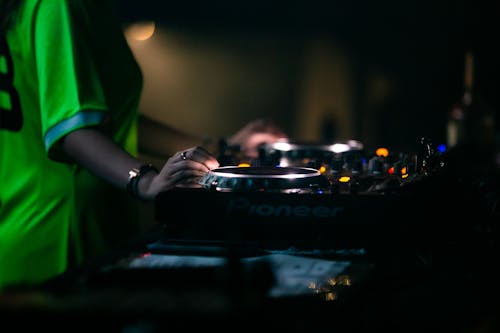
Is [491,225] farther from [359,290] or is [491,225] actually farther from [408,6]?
[408,6]

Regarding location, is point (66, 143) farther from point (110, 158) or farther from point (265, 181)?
point (265, 181)

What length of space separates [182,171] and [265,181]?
0.58ft

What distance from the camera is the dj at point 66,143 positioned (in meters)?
1.14

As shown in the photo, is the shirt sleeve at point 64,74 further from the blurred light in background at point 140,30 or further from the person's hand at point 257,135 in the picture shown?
the blurred light in background at point 140,30

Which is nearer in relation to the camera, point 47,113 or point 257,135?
point 47,113

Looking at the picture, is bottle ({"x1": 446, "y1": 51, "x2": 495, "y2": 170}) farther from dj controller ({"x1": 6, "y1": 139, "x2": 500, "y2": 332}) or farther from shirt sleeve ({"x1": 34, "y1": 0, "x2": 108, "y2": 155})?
shirt sleeve ({"x1": 34, "y1": 0, "x2": 108, "y2": 155})

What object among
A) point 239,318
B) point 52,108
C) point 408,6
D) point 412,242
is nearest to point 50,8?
point 52,108

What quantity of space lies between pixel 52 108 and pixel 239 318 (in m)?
0.74

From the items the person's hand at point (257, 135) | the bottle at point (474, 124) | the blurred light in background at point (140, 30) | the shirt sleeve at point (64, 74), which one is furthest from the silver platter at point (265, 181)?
the blurred light in background at point (140, 30)

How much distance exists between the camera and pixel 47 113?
3.83ft

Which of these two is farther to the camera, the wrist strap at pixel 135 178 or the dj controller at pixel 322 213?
the wrist strap at pixel 135 178

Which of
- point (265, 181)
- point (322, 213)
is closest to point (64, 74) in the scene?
point (265, 181)

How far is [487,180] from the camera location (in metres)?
1.18

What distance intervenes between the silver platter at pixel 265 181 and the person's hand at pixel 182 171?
0.05 meters
